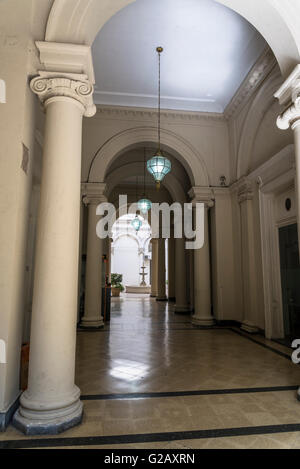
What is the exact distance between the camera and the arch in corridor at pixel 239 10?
3.30 meters

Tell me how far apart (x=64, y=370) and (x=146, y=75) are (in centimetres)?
705

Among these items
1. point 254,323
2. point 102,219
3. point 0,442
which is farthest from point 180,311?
point 0,442

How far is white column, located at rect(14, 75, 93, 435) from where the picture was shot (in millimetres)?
2777

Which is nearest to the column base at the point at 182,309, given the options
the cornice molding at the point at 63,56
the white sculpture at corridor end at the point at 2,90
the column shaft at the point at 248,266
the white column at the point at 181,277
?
the white column at the point at 181,277

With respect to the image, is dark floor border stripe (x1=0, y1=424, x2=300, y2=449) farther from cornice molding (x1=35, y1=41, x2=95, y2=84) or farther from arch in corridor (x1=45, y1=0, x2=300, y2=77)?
arch in corridor (x1=45, y1=0, x2=300, y2=77)

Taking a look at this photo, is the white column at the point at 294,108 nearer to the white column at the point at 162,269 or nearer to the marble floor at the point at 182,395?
the marble floor at the point at 182,395

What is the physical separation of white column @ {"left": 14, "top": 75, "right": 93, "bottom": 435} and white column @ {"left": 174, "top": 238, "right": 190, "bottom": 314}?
25.6 feet

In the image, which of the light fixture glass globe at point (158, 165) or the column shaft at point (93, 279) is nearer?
the light fixture glass globe at point (158, 165)

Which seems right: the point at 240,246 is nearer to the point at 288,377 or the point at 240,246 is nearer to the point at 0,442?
the point at 288,377

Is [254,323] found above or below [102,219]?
below

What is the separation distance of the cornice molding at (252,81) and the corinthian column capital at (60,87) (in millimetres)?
4894

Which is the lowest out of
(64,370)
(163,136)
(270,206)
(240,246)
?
(64,370)

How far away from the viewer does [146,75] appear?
7.43 meters

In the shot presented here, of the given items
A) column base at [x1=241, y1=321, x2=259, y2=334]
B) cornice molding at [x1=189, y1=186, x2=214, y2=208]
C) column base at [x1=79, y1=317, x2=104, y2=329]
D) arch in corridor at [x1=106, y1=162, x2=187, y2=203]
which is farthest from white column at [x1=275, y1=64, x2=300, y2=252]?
arch in corridor at [x1=106, y1=162, x2=187, y2=203]
